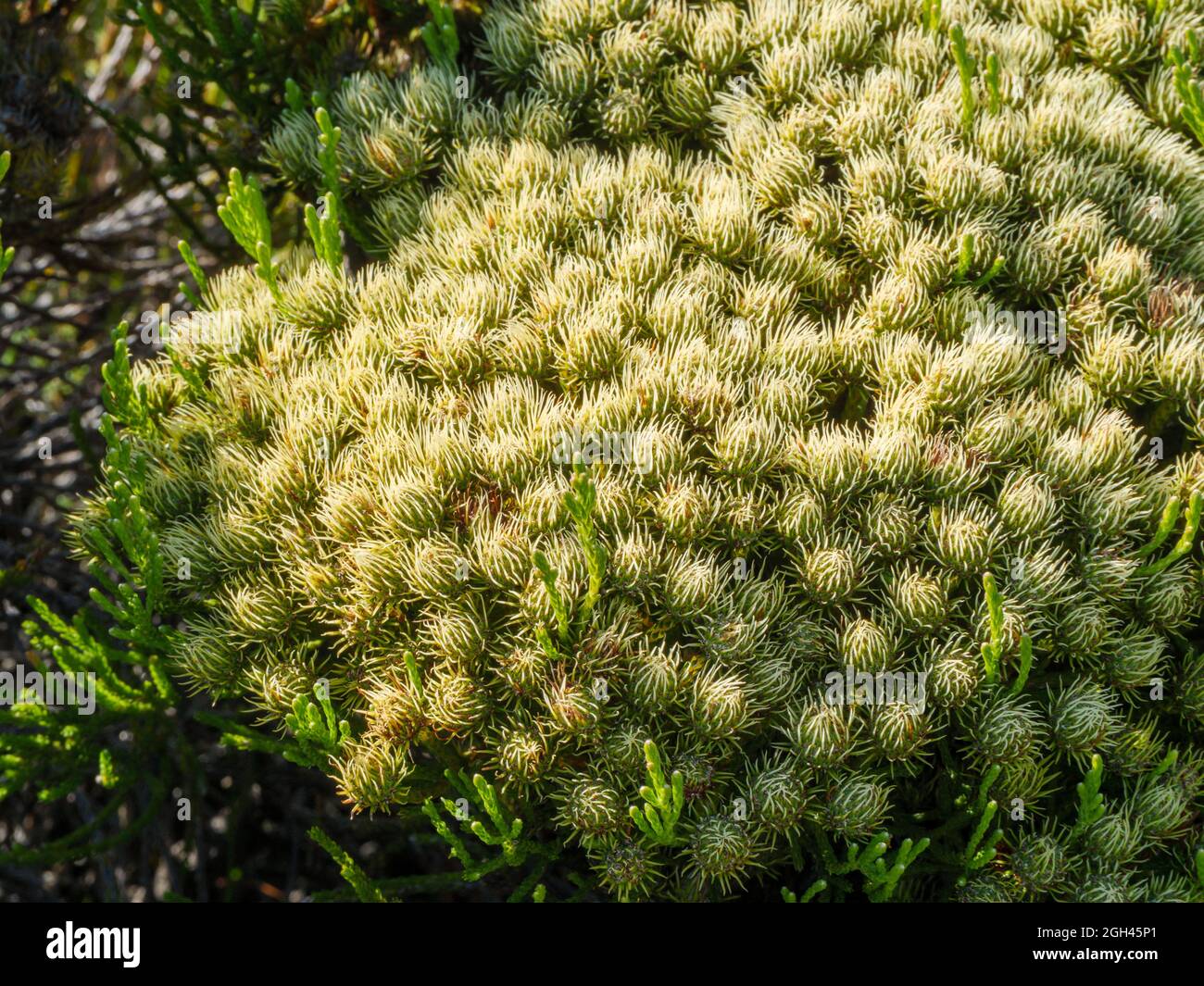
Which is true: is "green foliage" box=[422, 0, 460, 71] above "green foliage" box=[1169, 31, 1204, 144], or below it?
above

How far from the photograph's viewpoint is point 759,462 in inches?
119

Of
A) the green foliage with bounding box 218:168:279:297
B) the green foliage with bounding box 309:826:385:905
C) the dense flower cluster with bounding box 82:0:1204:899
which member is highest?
the green foliage with bounding box 218:168:279:297

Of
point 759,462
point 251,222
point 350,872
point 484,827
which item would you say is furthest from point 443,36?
point 350,872

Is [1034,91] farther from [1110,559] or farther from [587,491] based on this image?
[587,491]

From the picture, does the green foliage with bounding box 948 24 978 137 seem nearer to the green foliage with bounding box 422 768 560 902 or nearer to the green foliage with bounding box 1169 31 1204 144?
the green foliage with bounding box 1169 31 1204 144

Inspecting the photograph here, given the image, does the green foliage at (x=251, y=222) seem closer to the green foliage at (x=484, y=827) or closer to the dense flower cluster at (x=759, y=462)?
the dense flower cluster at (x=759, y=462)

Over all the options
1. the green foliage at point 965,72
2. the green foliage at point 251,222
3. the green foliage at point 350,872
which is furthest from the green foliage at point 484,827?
the green foliage at point 965,72

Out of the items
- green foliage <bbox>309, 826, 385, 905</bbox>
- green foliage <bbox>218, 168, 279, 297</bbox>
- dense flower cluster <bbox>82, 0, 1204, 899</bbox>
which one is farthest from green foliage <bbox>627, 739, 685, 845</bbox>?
green foliage <bbox>218, 168, 279, 297</bbox>

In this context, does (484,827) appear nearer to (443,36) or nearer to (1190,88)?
(443,36)

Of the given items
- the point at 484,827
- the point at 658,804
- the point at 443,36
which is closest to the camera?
the point at 658,804

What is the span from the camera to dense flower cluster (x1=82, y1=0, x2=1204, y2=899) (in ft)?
9.31

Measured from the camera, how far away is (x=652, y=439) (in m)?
2.97

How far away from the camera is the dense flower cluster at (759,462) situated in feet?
9.31
